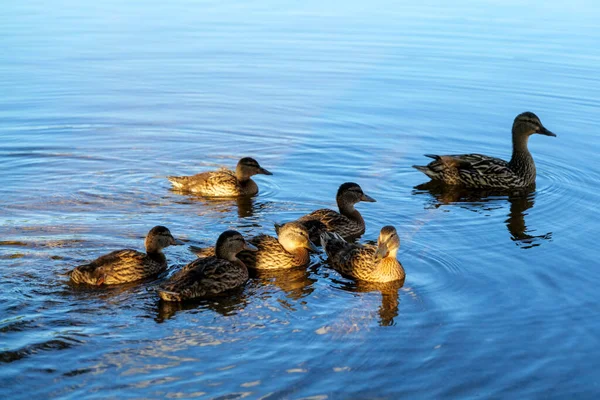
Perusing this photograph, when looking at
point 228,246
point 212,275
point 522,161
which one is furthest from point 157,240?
point 522,161

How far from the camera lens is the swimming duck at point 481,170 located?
13.0 m

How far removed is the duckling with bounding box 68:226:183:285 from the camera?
8836 millimetres

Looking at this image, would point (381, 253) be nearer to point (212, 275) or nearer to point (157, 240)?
point (212, 275)

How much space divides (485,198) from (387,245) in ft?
12.3

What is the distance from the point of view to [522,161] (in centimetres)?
1325

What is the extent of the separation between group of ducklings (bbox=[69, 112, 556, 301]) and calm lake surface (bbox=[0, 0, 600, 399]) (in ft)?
0.64

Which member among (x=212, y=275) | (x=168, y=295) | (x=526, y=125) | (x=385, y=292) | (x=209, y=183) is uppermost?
(x=526, y=125)

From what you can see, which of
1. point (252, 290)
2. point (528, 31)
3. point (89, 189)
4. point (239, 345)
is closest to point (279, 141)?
point (89, 189)

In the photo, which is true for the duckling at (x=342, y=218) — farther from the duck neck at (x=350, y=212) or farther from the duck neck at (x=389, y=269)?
the duck neck at (x=389, y=269)

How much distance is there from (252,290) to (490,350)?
8.43 ft

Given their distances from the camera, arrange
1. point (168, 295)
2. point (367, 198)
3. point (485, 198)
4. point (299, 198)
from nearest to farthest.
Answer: point (168, 295) < point (367, 198) < point (299, 198) < point (485, 198)

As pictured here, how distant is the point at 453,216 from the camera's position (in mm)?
11578

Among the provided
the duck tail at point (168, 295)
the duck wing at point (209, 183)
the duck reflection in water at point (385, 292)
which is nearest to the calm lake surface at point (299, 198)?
the duck reflection in water at point (385, 292)

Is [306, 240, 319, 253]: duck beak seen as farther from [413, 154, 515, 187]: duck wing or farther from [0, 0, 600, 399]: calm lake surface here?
[413, 154, 515, 187]: duck wing
